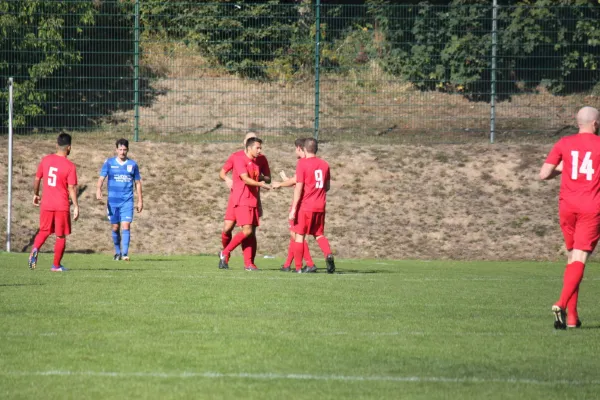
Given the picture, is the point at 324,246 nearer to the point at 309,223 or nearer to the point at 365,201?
the point at 309,223

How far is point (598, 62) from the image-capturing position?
28.4m

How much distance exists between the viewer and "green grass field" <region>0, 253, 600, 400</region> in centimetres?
676

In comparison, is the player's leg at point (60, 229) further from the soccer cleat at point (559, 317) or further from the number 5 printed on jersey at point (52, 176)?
the soccer cleat at point (559, 317)

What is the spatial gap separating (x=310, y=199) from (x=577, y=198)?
23.3 feet

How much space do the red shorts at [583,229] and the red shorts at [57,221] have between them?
8.04 metres

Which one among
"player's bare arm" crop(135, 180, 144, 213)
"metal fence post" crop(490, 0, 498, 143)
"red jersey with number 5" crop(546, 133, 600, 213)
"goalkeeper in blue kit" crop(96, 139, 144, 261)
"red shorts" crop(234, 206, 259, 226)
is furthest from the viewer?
"metal fence post" crop(490, 0, 498, 143)

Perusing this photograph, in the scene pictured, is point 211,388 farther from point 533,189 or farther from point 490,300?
point 533,189

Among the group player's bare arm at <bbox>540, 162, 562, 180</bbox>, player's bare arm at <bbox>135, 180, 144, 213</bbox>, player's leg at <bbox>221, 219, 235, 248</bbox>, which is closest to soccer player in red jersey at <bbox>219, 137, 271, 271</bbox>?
player's leg at <bbox>221, 219, 235, 248</bbox>

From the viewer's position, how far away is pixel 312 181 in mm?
16453

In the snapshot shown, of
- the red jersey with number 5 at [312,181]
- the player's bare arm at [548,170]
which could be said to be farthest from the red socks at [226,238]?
the player's bare arm at [548,170]

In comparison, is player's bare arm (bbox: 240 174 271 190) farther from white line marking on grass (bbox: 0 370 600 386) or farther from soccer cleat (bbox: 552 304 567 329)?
white line marking on grass (bbox: 0 370 600 386)

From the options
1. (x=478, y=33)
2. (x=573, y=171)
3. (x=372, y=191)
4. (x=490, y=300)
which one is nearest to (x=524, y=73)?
(x=478, y=33)

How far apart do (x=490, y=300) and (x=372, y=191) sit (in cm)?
1265

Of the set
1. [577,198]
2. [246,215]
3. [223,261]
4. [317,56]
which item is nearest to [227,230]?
[223,261]
